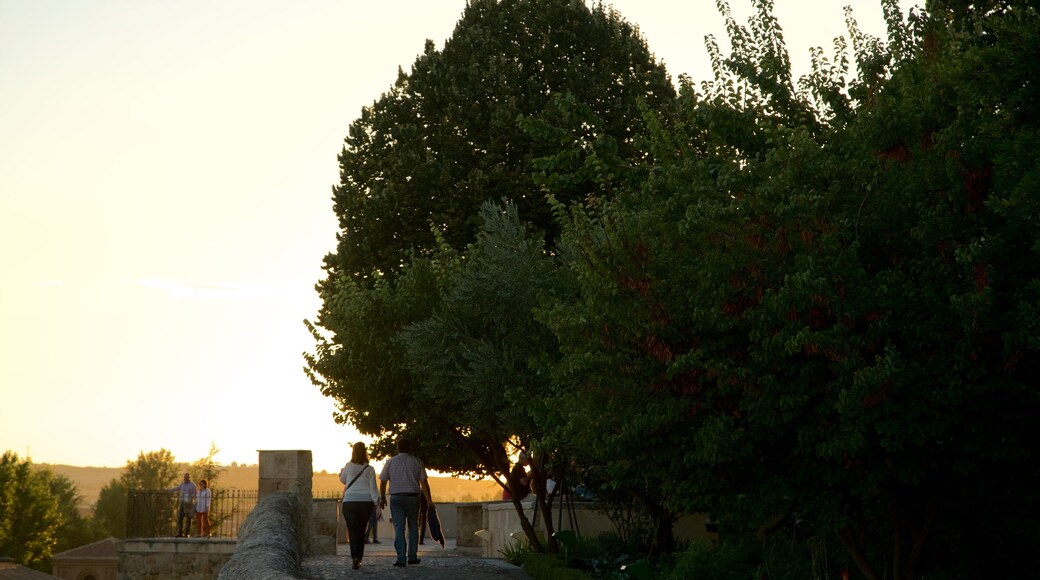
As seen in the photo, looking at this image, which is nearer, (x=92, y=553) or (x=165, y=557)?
(x=165, y=557)

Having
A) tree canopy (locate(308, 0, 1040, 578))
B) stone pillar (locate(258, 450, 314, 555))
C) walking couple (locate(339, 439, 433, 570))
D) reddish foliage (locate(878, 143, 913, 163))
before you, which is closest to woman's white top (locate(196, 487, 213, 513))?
stone pillar (locate(258, 450, 314, 555))

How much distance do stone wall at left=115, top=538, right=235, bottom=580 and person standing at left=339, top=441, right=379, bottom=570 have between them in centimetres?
892

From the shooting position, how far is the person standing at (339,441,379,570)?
1539cm

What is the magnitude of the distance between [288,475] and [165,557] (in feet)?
23.2

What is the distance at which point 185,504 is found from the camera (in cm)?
2586

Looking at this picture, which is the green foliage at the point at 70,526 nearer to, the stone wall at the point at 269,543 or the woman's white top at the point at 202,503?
the woman's white top at the point at 202,503

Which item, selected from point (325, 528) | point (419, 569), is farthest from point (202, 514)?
point (419, 569)

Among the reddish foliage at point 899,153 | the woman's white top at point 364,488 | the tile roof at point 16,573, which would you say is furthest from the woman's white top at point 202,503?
the tile roof at point 16,573

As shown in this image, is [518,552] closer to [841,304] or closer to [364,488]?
[364,488]

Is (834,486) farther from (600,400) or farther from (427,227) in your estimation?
(427,227)

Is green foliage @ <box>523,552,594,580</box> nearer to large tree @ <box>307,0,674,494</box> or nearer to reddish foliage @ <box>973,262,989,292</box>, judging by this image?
large tree @ <box>307,0,674,494</box>

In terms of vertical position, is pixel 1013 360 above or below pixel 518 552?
above

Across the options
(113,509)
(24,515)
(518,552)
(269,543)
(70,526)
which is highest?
(113,509)

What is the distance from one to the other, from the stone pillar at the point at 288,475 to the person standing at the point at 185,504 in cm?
750
